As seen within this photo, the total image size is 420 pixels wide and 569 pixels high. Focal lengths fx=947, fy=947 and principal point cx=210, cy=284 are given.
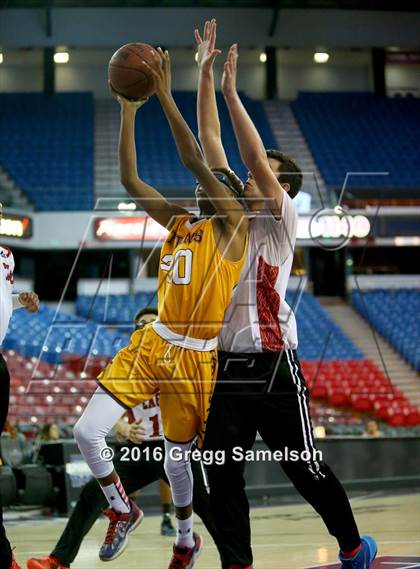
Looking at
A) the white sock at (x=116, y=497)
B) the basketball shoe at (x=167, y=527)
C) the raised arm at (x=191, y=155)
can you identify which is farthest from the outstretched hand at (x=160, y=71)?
the basketball shoe at (x=167, y=527)

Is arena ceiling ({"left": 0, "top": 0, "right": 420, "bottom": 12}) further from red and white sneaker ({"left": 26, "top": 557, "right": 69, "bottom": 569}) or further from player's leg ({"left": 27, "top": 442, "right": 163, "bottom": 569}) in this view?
red and white sneaker ({"left": 26, "top": 557, "right": 69, "bottom": 569})

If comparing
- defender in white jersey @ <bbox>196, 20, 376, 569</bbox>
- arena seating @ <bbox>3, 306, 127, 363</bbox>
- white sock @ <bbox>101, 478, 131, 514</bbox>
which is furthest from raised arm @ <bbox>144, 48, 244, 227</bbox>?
arena seating @ <bbox>3, 306, 127, 363</bbox>

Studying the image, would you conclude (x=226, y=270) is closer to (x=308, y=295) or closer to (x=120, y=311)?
(x=120, y=311)

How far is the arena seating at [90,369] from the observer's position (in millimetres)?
15164

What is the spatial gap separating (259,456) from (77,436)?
7.01 metres

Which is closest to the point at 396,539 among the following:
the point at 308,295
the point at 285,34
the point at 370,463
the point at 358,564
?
the point at 358,564

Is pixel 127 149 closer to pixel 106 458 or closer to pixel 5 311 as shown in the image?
pixel 5 311

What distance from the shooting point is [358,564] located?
4734mm

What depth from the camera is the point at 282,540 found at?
7.64 meters

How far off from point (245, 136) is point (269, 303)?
33.7 inches

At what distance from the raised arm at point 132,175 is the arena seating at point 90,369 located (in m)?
9.49

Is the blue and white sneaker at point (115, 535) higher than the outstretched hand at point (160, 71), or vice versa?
the outstretched hand at point (160, 71)

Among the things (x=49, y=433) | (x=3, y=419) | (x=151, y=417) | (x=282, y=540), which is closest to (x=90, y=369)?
(x=49, y=433)

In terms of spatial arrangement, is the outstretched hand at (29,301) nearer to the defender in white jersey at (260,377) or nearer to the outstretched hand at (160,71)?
the defender in white jersey at (260,377)
